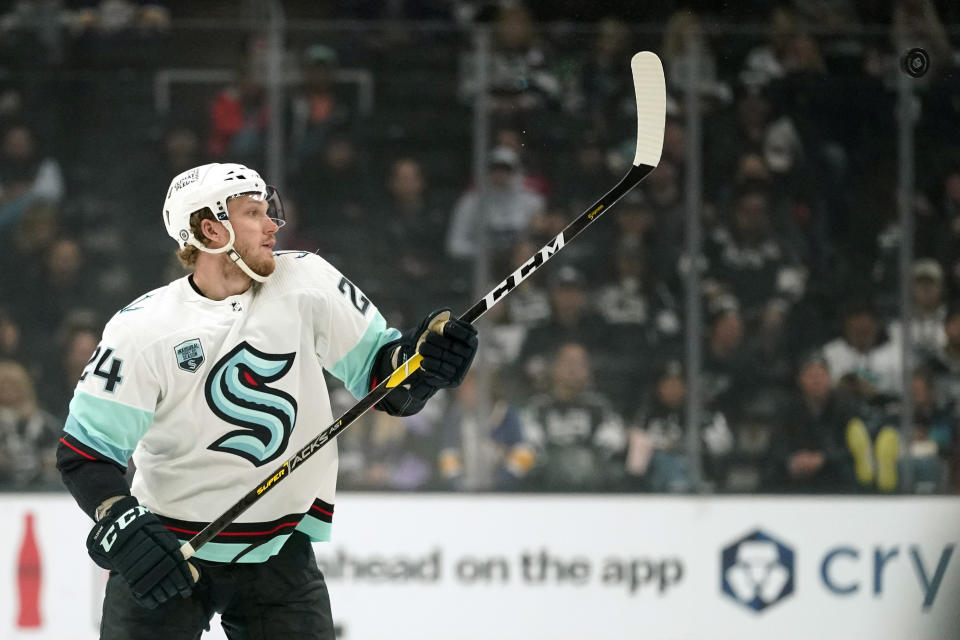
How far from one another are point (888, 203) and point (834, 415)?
711 millimetres

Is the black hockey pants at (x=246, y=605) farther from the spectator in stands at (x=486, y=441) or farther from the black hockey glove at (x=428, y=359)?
the spectator in stands at (x=486, y=441)

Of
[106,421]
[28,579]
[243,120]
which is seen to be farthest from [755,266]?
[106,421]

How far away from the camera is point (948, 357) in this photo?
4.59 meters

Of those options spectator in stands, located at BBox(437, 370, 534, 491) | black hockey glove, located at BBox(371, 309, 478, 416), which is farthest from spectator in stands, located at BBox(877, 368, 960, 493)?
black hockey glove, located at BBox(371, 309, 478, 416)

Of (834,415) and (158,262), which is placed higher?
(158,262)

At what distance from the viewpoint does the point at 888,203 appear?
4.61 m

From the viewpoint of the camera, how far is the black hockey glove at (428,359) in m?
2.48

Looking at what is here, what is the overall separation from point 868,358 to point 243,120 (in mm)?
2207

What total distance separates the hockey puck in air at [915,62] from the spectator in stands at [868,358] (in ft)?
2.45

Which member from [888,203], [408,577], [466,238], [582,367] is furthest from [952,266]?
[408,577]

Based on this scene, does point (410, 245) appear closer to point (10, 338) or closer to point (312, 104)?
point (312, 104)

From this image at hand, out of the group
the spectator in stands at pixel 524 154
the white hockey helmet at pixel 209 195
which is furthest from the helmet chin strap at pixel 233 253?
the spectator in stands at pixel 524 154

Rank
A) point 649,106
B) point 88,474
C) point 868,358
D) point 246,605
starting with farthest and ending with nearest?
point 868,358 → point 649,106 → point 246,605 → point 88,474

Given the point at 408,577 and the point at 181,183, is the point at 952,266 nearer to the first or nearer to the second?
the point at 408,577
